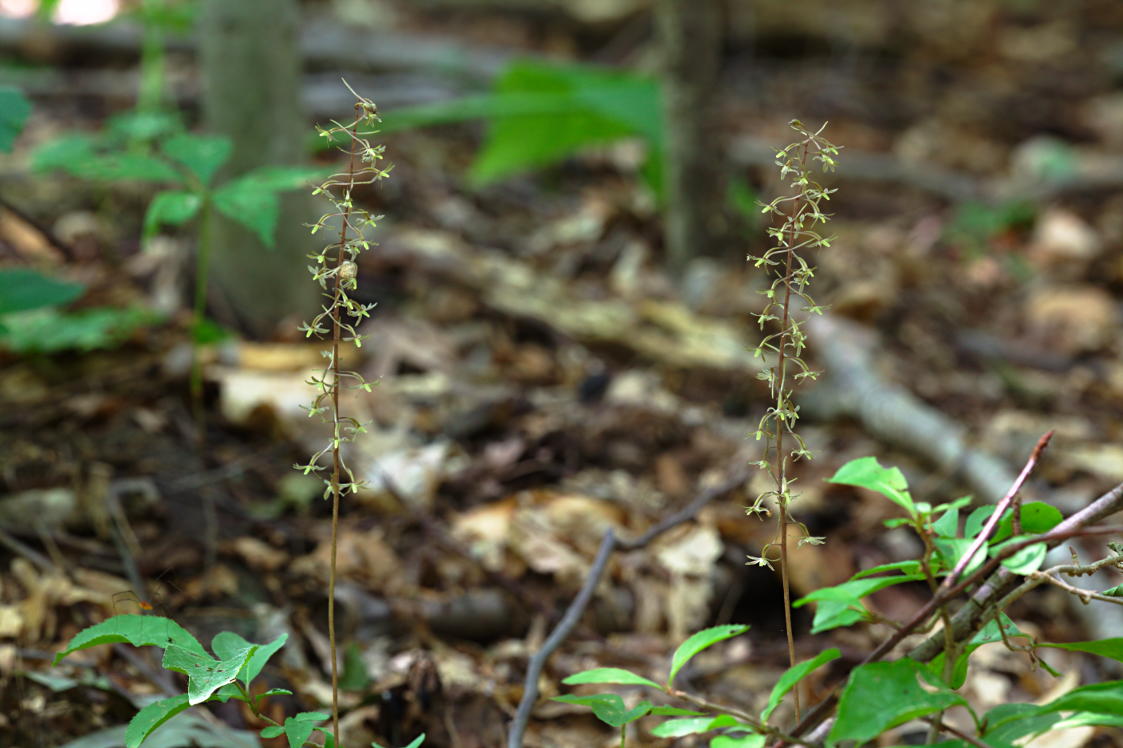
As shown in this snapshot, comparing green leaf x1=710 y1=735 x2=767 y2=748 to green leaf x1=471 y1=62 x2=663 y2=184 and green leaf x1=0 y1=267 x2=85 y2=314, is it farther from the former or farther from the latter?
green leaf x1=471 y1=62 x2=663 y2=184

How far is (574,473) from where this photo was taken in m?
2.57

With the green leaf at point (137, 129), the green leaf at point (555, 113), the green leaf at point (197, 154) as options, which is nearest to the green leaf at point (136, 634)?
the green leaf at point (197, 154)

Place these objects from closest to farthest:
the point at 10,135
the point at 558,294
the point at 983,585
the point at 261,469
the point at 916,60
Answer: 1. the point at 983,585
2. the point at 10,135
3. the point at 261,469
4. the point at 558,294
5. the point at 916,60

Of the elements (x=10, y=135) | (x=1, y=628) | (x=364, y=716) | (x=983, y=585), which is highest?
(x=10, y=135)

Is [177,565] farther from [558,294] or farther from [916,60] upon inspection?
[916,60]

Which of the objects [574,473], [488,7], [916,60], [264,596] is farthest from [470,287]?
[916,60]

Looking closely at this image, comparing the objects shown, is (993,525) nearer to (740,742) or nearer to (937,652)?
(937,652)

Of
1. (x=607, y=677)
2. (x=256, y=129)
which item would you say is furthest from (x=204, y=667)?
(x=256, y=129)

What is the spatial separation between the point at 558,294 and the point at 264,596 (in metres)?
2.00

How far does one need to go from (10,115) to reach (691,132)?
2710mm

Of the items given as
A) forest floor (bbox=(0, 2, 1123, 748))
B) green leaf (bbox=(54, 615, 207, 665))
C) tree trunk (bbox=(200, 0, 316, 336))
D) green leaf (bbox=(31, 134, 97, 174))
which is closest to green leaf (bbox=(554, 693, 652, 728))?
green leaf (bbox=(54, 615, 207, 665))

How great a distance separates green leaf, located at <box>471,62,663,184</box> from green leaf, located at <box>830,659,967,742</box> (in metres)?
3.17

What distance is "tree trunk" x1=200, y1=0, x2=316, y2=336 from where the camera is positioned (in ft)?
9.39

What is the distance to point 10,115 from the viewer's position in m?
1.66
